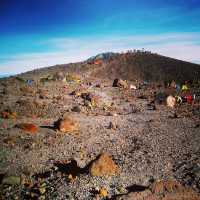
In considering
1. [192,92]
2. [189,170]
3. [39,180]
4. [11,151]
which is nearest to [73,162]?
[39,180]

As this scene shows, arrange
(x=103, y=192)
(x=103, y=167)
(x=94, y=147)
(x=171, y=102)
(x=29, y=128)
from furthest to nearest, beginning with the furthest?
1. (x=171, y=102)
2. (x=29, y=128)
3. (x=94, y=147)
4. (x=103, y=167)
5. (x=103, y=192)

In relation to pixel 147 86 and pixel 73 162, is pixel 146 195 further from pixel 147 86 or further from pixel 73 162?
pixel 147 86

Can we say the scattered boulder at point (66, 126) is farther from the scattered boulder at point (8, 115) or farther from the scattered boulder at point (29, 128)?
the scattered boulder at point (8, 115)

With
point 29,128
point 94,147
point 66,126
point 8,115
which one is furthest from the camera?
point 8,115

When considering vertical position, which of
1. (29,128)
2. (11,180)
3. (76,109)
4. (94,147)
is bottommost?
(11,180)

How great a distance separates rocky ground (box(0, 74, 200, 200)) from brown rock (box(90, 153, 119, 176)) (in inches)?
1.6

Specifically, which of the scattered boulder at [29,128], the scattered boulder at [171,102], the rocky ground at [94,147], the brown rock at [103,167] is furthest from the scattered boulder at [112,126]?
the scattered boulder at [171,102]

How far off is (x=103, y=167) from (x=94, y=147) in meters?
3.96

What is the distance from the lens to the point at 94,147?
55.3ft

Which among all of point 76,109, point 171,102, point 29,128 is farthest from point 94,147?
point 171,102

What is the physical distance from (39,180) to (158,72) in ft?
125

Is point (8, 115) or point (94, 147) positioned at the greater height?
point (8, 115)

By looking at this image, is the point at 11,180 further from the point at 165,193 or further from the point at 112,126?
the point at 112,126

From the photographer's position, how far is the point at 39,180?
41.9 ft
